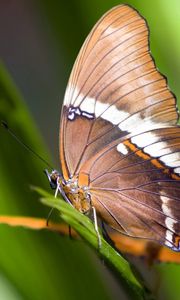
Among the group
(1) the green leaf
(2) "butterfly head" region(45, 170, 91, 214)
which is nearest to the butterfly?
(2) "butterfly head" region(45, 170, 91, 214)

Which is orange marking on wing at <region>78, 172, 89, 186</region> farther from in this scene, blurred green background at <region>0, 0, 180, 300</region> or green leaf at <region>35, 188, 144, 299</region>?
green leaf at <region>35, 188, 144, 299</region>

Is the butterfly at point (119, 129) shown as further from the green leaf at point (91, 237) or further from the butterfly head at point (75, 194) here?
the green leaf at point (91, 237)

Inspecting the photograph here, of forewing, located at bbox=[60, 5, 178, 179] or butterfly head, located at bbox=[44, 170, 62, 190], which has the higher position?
forewing, located at bbox=[60, 5, 178, 179]

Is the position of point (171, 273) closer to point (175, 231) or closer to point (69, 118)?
point (175, 231)

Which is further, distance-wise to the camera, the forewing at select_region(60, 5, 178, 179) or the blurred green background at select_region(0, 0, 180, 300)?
the forewing at select_region(60, 5, 178, 179)

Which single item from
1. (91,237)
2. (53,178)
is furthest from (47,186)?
(91,237)

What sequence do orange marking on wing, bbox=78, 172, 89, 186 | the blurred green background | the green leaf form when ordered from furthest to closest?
1. orange marking on wing, bbox=78, 172, 89, 186
2. the blurred green background
3. the green leaf

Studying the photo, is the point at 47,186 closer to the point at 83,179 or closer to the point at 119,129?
the point at 83,179

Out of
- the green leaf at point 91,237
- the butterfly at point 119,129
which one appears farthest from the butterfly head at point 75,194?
the green leaf at point 91,237
